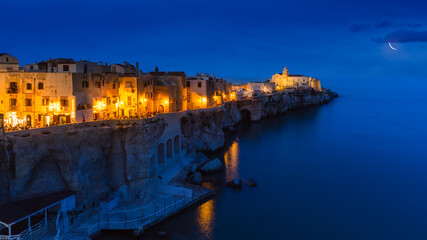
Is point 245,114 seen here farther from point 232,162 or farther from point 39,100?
point 39,100

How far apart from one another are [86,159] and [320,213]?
18.9 meters

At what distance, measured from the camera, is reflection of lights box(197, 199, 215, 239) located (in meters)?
22.5

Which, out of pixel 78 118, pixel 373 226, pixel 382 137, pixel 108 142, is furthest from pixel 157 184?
pixel 382 137

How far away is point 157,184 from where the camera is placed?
2795cm

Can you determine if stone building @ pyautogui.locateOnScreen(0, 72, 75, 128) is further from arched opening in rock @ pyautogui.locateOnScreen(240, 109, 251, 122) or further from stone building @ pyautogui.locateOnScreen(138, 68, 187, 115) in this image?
arched opening in rock @ pyautogui.locateOnScreen(240, 109, 251, 122)

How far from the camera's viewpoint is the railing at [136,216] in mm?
21547

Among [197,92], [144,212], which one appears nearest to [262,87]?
[197,92]

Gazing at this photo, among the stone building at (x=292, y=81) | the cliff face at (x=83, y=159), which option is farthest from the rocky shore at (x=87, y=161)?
the stone building at (x=292, y=81)

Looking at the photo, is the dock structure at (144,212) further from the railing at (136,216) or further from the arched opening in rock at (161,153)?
the arched opening in rock at (161,153)

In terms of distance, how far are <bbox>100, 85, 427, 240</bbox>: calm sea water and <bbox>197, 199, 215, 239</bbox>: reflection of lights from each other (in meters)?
0.01

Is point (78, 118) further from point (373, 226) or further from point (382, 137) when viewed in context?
point (382, 137)

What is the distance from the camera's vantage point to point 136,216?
2300 centimetres

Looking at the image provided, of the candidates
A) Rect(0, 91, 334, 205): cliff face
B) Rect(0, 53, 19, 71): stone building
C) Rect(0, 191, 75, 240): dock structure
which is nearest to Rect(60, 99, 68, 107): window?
Rect(0, 91, 334, 205): cliff face

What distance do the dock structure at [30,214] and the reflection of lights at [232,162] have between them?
16.7 m
